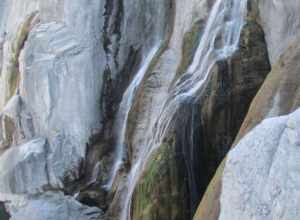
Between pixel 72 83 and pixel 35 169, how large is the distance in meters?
1.50

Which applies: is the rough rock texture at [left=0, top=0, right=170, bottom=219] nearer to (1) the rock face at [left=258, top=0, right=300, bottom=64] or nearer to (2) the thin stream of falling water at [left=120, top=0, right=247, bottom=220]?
(2) the thin stream of falling water at [left=120, top=0, right=247, bottom=220]

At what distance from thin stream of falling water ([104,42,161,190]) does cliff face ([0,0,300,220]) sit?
0.11ft

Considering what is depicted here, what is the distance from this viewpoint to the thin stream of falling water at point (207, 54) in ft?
23.0

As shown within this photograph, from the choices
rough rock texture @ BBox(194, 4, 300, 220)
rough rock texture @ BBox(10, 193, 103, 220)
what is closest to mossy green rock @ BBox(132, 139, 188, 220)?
rough rock texture @ BBox(194, 4, 300, 220)

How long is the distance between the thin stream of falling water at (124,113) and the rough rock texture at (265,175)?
15.3 ft

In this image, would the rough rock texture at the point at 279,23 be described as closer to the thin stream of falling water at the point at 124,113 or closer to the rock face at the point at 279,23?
the rock face at the point at 279,23

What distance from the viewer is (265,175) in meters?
3.93

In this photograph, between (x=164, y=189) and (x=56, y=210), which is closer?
(x=164, y=189)

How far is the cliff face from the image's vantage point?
5055 millimetres

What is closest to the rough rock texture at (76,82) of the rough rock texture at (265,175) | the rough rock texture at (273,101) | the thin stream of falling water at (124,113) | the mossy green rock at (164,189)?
the thin stream of falling water at (124,113)

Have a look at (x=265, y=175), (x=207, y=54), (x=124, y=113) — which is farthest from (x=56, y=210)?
(x=265, y=175)

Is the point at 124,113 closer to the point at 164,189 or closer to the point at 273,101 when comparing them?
the point at 164,189

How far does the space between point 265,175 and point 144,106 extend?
469 cm

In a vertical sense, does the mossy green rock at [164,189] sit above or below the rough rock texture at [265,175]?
below
